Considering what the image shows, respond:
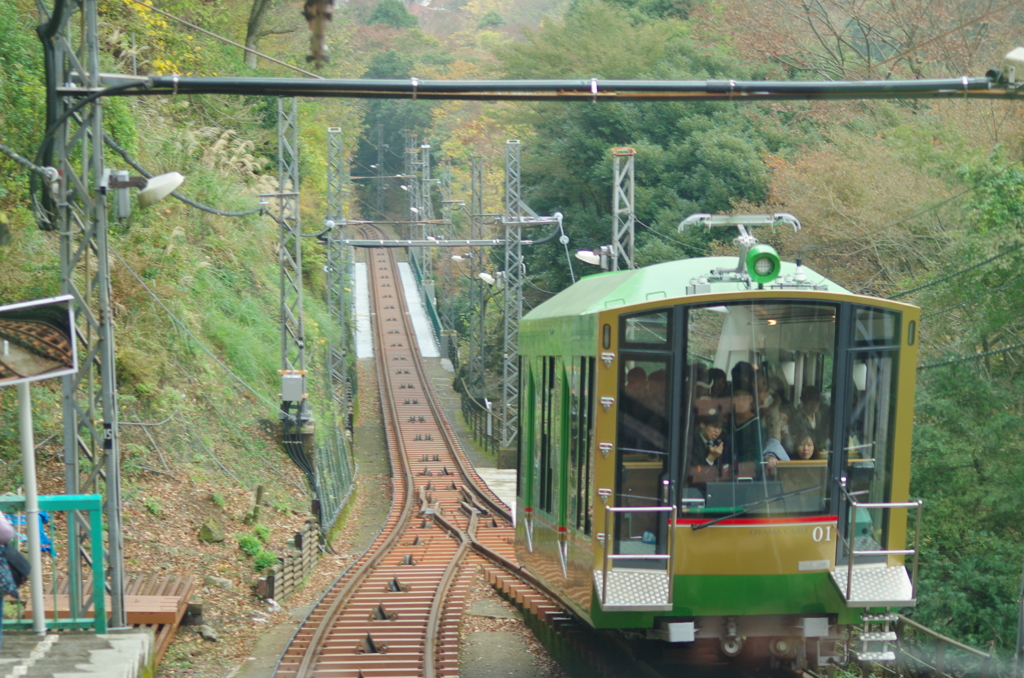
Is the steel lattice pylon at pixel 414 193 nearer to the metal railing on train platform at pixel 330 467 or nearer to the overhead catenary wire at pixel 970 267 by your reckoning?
the metal railing on train platform at pixel 330 467

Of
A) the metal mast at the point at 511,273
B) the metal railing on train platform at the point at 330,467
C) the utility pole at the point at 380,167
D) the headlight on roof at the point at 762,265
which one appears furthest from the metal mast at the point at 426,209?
the headlight on roof at the point at 762,265

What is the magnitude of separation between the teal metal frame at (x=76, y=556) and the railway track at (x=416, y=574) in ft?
6.85

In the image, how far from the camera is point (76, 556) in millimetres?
7633

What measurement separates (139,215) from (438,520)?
929 cm

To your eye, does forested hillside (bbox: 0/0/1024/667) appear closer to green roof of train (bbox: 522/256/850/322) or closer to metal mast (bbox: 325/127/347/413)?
metal mast (bbox: 325/127/347/413)

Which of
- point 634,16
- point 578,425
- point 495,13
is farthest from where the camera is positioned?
point 495,13

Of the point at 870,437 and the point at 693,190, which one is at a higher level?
the point at 693,190

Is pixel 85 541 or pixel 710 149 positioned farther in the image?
pixel 710 149

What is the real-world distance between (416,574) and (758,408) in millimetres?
9407

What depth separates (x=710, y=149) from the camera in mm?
31609

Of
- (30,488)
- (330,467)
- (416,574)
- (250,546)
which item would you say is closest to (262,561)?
(250,546)

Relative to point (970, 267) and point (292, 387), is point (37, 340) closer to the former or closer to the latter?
point (970, 267)

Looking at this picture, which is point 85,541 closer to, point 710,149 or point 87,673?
point 87,673

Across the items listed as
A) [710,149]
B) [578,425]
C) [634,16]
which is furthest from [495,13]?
[578,425]
